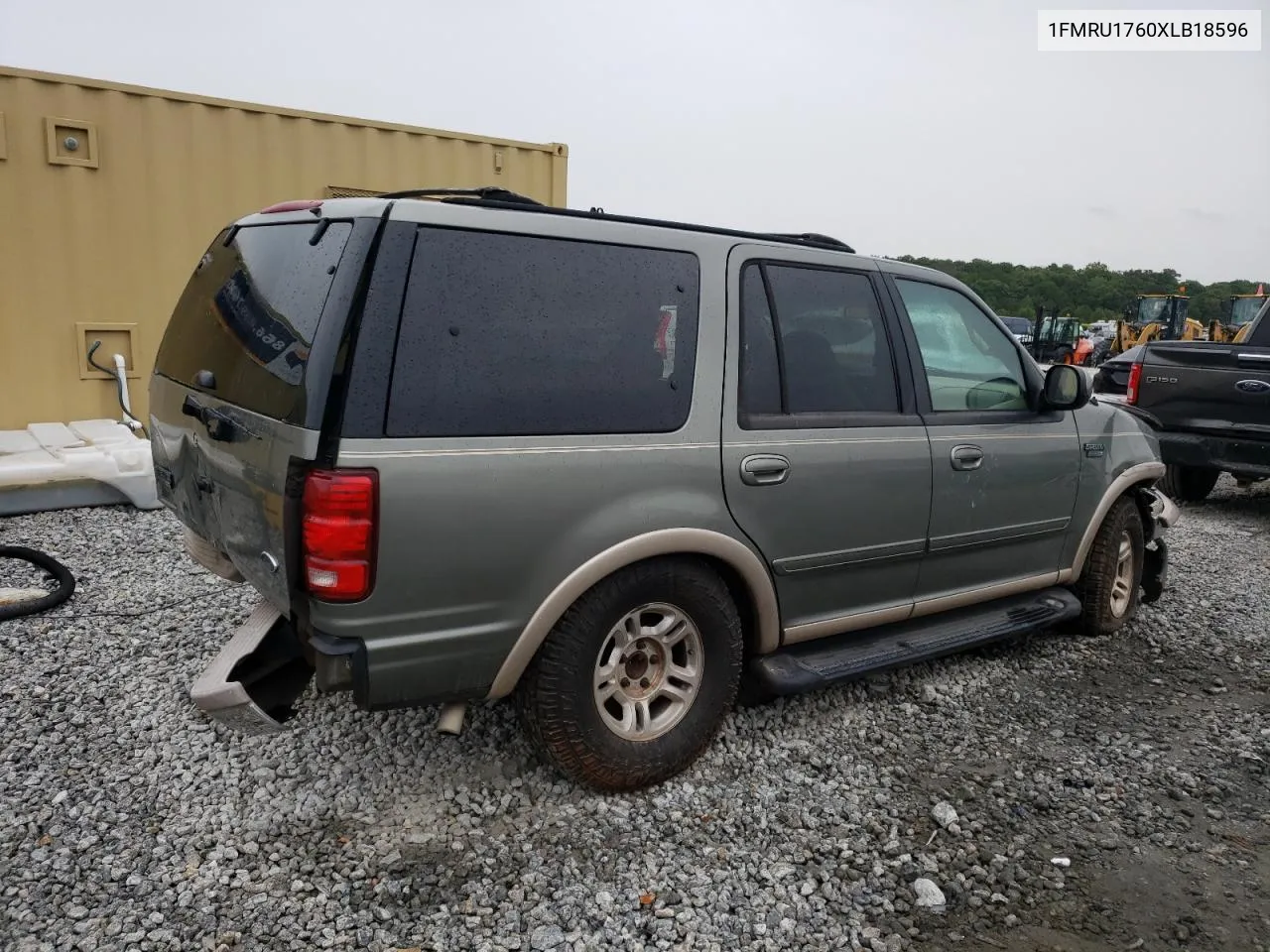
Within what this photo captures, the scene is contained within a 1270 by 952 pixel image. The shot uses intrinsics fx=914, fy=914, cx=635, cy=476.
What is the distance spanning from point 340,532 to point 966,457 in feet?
8.32

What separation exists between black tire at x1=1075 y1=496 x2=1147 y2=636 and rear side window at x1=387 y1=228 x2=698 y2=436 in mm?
2787

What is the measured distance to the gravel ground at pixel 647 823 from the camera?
2.49 meters

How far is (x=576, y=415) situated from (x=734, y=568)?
2.65ft

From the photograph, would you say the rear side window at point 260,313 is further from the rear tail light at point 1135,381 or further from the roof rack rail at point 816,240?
the rear tail light at point 1135,381

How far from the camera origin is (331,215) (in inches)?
106

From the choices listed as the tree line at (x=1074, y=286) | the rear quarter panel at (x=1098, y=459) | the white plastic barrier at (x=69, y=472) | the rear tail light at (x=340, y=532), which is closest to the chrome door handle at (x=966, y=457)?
the rear quarter panel at (x=1098, y=459)

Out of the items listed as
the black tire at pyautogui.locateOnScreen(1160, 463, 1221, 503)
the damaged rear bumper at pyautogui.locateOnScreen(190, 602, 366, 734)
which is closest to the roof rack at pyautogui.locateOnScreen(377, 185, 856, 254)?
the damaged rear bumper at pyautogui.locateOnScreen(190, 602, 366, 734)

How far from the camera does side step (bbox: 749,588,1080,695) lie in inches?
131

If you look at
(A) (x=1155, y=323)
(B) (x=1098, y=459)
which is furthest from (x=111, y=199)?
(A) (x=1155, y=323)

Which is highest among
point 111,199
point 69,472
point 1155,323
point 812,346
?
point 111,199

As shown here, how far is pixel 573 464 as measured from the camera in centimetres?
273

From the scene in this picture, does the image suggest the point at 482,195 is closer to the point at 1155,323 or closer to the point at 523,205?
the point at 523,205

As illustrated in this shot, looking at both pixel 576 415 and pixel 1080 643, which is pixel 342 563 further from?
pixel 1080 643

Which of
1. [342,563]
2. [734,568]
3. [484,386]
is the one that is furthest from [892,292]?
[342,563]
